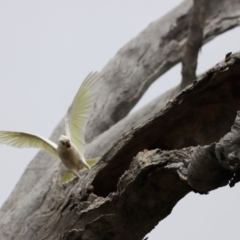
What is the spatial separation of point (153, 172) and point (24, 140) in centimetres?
93

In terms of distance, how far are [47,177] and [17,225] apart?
0.27 m

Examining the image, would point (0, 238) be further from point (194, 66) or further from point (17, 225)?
point (194, 66)

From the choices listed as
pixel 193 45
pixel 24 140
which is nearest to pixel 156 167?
pixel 24 140

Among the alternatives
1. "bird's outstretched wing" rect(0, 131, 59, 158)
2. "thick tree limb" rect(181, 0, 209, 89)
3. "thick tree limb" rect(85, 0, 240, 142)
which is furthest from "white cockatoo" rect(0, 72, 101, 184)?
"thick tree limb" rect(181, 0, 209, 89)

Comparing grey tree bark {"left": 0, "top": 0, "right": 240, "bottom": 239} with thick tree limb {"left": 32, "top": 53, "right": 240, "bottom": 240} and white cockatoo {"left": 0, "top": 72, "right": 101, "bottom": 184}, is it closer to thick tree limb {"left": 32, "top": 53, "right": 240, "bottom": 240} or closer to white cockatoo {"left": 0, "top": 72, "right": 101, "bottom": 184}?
thick tree limb {"left": 32, "top": 53, "right": 240, "bottom": 240}

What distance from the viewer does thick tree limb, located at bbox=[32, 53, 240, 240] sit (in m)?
1.34

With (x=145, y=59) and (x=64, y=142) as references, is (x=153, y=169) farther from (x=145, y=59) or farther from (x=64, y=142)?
(x=145, y=59)

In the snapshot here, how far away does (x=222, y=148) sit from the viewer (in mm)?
1121

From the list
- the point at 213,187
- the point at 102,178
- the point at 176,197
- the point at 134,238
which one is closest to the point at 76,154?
the point at 102,178

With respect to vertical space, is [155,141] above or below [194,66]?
below

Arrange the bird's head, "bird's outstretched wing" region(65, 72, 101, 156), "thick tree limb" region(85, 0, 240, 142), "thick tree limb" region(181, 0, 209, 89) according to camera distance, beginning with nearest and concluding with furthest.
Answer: the bird's head
"bird's outstretched wing" region(65, 72, 101, 156)
"thick tree limb" region(181, 0, 209, 89)
"thick tree limb" region(85, 0, 240, 142)

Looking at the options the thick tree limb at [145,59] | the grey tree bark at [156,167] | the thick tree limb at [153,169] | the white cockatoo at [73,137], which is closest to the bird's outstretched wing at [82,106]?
the white cockatoo at [73,137]

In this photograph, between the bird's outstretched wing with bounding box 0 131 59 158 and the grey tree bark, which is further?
the bird's outstretched wing with bounding box 0 131 59 158

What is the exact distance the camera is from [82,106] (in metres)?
2.12
